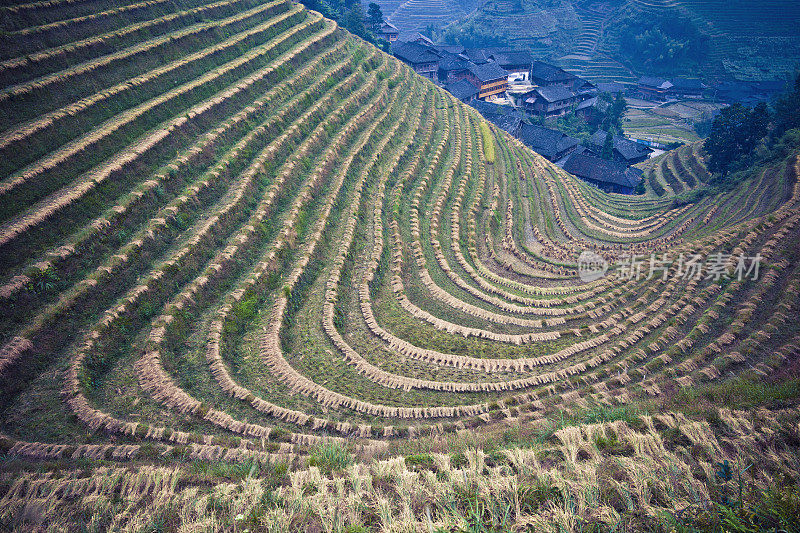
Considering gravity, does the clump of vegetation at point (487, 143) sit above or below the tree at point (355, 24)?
below

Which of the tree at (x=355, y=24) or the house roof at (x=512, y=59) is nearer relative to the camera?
the tree at (x=355, y=24)

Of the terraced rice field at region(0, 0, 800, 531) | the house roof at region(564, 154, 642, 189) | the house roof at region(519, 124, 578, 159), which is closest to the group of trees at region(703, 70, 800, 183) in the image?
the house roof at region(564, 154, 642, 189)

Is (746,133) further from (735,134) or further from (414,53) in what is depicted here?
(414,53)

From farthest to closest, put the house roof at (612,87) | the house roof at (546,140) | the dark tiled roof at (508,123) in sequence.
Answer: the house roof at (612,87)
the dark tiled roof at (508,123)
the house roof at (546,140)

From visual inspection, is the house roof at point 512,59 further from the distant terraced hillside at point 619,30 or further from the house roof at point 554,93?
the distant terraced hillside at point 619,30

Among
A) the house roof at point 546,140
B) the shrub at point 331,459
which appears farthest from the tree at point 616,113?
the shrub at point 331,459

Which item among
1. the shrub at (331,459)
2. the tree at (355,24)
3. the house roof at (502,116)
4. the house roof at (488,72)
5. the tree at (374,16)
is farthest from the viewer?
the house roof at (488,72)

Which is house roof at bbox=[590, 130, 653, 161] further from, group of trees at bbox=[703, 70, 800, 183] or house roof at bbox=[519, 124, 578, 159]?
group of trees at bbox=[703, 70, 800, 183]

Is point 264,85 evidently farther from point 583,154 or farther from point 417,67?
point 417,67
